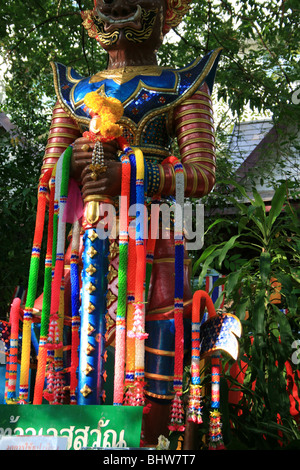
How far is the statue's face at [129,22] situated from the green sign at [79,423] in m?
2.00

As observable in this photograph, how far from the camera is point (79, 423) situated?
2.20 meters

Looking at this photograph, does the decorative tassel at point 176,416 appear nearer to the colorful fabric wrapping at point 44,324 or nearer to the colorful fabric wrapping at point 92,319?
the colorful fabric wrapping at point 92,319

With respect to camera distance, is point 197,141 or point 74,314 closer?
point 74,314

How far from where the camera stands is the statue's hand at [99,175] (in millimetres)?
2836

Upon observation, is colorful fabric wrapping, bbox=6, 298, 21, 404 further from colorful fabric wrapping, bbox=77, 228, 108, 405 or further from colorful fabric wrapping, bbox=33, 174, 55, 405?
colorful fabric wrapping, bbox=77, 228, 108, 405

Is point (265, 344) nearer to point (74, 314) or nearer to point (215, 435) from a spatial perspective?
point (215, 435)

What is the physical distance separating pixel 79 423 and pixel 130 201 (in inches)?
43.1

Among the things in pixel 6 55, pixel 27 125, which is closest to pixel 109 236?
pixel 27 125

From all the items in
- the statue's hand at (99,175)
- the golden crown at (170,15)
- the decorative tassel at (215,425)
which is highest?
the golden crown at (170,15)

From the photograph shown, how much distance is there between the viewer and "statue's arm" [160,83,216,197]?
9.79 feet

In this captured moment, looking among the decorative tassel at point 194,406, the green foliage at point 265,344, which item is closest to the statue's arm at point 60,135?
the green foliage at point 265,344

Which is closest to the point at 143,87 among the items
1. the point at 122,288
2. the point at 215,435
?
the point at 122,288

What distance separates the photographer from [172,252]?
3.00 metres

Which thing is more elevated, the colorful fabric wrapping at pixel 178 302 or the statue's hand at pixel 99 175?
the statue's hand at pixel 99 175
